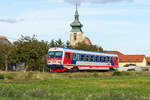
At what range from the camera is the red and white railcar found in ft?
123

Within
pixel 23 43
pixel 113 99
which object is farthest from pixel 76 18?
pixel 113 99

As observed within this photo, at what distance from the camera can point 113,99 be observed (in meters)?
14.1

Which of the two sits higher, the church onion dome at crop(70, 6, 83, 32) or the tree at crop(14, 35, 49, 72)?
the church onion dome at crop(70, 6, 83, 32)

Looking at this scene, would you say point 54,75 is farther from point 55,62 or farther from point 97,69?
point 97,69

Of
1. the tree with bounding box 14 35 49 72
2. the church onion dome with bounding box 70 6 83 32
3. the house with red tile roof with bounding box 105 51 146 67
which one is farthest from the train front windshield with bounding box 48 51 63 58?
the church onion dome with bounding box 70 6 83 32

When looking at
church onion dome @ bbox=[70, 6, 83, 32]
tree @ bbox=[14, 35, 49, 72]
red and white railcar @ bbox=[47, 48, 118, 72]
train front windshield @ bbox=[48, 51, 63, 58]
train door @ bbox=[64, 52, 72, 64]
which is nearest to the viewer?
train door @ bbox=[64, 52, 72, 64]

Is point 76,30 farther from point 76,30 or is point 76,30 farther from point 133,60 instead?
point 133,60

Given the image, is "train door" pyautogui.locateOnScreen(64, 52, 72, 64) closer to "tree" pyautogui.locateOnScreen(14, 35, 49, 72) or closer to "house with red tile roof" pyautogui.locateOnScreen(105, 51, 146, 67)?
"tree" pyautogui.locateOnScreen(14, 35, 49, 72)

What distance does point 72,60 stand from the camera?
125ft

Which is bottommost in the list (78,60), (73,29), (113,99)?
(113,99)

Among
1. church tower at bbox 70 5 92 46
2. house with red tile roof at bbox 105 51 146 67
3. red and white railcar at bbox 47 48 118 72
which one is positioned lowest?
red and white railcar at bbox 47 48 118 72

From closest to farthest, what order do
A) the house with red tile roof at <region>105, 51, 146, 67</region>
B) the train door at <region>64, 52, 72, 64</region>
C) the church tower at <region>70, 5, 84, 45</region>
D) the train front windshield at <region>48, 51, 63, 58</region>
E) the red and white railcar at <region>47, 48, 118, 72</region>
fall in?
the train door at <region>64, 52, 72, 64</region>, the red and white railcar at <region>47, 48, 118, 72</region>, the train front windshield at <region>48, 51, 63, 58</region>, the house with red tile roof at <region>105, 51, 146, 67</region>, the church tower at <region>70, 5, 84, 45</region>

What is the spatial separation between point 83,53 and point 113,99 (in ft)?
85.7

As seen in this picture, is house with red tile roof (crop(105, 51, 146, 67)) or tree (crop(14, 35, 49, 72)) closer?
tree (crop(14, 35, 49, 72))
